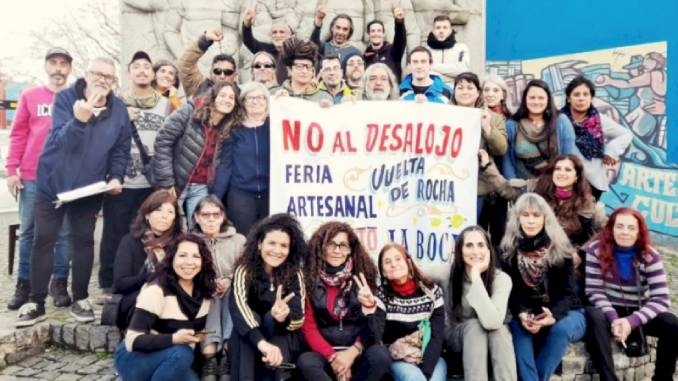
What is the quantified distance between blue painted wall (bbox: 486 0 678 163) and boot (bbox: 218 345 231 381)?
26.7 ft

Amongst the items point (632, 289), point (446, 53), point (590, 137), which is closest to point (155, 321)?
point (632, 289)

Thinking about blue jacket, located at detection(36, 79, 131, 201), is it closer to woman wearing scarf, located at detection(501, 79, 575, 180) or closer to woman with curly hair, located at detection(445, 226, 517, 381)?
woman with curly hair, located at detection(445, 226, 517, 381)

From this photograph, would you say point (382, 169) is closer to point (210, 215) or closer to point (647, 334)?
point (210, 215)

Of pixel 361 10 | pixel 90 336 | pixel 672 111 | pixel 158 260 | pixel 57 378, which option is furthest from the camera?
pixel 672 111

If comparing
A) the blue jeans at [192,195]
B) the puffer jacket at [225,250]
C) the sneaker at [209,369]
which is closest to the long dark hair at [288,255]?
the puffer jacket at [225,250]

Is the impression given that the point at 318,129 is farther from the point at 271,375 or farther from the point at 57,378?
the point at 57,378

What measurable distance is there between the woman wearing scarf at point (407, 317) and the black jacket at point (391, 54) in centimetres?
276

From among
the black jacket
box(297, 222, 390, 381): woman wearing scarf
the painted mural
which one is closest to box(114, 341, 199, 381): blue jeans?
box(297, 222, 390, 381): woman wearing scarf

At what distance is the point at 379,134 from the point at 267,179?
0.92m

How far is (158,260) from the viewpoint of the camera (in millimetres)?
→ 3854

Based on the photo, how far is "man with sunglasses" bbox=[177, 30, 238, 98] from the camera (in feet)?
16.7

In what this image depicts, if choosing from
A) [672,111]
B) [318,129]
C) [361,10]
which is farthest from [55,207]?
[672,111]

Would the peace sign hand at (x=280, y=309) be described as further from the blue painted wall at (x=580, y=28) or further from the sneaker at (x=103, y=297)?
the blue painted wall at (x=580, y=28)

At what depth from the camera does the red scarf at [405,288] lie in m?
3.79
